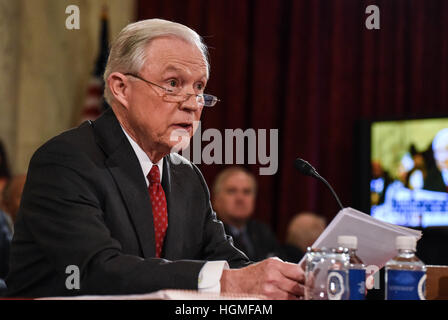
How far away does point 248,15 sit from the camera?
20.6 ft

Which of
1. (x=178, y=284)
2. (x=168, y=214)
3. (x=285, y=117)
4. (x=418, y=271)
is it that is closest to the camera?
(x=418, y=271)

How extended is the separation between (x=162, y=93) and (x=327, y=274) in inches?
36.4

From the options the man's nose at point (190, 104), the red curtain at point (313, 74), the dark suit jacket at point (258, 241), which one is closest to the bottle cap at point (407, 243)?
the man's nose at point (190, 104)

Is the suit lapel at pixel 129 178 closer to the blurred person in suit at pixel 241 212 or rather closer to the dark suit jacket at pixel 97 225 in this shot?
the dark suit jacket at pixel 97 225

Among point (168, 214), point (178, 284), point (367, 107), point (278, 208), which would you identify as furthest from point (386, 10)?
point (178, 284)

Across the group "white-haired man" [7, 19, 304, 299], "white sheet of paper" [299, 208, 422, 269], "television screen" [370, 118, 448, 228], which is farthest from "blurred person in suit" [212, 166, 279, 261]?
"white sheet of paper" [299, 208, 422, 269]

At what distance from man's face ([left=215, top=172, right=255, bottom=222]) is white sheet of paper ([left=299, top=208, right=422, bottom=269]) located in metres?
3.37

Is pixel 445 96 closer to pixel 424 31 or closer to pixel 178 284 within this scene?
Answer: pixel 424 31

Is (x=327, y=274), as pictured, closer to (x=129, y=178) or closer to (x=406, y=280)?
(x=406, y=280)

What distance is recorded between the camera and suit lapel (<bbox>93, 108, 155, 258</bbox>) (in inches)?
77.9

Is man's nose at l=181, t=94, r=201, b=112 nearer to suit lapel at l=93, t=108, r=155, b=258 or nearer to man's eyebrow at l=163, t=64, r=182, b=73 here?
man's eyebrow at l=163, t=64, r=182, b=73

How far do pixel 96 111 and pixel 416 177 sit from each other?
2.95 metres

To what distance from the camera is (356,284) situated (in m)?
1.45

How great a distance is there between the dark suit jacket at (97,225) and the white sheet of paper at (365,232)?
33 centimetres
